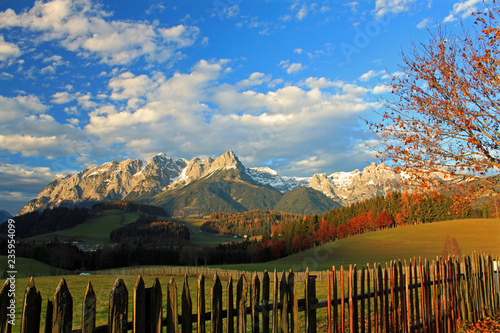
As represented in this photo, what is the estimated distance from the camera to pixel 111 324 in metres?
3.60

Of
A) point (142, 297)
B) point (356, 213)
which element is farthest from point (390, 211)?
point (142, 297)

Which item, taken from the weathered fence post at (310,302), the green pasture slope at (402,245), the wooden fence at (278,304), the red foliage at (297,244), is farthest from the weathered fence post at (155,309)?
the red foliage at (297,244)

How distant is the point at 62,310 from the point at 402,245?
301 ft

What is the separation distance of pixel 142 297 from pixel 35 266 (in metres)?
97.7

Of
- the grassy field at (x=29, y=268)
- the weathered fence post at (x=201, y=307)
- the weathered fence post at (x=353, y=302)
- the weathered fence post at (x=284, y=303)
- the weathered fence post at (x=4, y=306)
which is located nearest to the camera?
the weathered fence post at (x=4, y=306)

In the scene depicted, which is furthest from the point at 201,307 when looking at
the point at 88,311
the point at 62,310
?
the point at 62,310

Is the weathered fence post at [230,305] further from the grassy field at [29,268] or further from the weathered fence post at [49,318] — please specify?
the grassy field at [29,268]

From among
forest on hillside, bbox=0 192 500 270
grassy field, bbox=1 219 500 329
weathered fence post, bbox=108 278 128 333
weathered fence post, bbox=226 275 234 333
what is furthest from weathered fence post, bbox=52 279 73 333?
forest on hillside, bbox=0 192 500 270

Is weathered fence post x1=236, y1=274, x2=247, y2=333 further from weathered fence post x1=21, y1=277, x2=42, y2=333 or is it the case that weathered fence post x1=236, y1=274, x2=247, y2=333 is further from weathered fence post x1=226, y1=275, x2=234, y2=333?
weathered fence post x1=21, y1=277, x2=42, y2=333

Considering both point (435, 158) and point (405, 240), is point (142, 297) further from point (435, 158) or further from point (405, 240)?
point (405, 240)

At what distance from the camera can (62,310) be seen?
326cm

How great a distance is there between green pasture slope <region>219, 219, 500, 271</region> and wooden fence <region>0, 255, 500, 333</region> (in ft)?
197

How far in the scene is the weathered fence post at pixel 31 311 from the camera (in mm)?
3126

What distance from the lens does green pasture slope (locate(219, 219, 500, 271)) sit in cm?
7125
